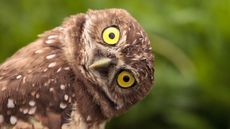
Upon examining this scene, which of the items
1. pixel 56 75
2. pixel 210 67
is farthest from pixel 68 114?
pixel 210 67

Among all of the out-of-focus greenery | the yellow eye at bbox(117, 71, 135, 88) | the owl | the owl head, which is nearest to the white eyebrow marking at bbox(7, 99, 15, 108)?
the owl

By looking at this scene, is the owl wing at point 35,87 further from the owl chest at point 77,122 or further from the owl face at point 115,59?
the owl face at point 115,59

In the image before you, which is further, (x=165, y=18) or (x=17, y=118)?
(x=165, y=18)

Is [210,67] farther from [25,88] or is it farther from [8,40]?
[25,88]

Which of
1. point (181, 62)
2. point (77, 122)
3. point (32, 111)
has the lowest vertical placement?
point (77, 122)

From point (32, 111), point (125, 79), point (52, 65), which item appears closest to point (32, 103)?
point (32, 111)

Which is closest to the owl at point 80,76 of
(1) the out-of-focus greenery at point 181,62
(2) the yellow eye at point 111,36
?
(2) the yellow eye at point 111,36

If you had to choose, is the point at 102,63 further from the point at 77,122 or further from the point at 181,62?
the point at 181,62
